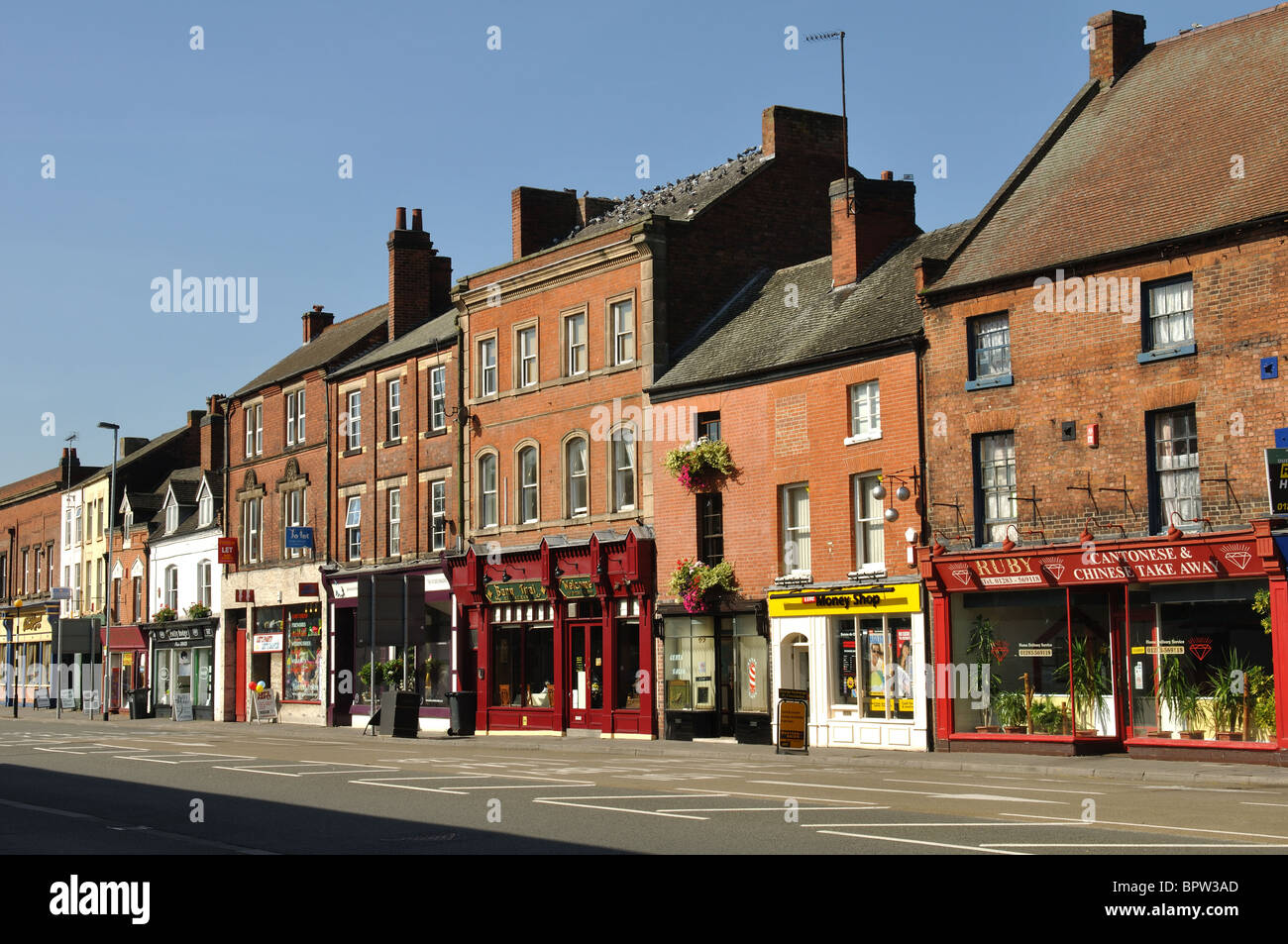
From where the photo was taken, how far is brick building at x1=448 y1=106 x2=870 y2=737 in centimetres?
3616

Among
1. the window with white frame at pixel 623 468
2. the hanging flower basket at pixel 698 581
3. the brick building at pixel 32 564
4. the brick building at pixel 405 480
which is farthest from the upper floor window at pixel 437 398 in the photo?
A: the brick building at pixel 32 564

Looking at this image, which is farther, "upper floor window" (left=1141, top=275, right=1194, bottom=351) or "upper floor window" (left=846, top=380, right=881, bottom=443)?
"upper floor window" (left=846, top=380, right=881, bottom=443)

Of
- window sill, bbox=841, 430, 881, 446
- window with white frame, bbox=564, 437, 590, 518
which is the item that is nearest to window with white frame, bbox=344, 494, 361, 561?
window with white frame, bbox=564, 437, 590, 518

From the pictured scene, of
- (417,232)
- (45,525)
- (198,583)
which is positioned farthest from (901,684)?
(45,525)

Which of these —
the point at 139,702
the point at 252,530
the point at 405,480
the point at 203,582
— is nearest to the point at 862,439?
the point at 405,480

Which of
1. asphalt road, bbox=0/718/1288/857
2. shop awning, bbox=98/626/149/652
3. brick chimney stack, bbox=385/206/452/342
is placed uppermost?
brick chimney stack, bbox=385/206/452/342

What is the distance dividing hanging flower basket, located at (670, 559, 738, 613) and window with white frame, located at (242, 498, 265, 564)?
2375 cm

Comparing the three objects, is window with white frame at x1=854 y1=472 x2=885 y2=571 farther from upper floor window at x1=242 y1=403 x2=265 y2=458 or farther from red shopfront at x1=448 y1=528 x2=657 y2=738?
upper floor window at x1=242 y1=403 x2=265 y2=458

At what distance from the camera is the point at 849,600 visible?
1193 inches

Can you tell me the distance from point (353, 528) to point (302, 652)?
5.09m

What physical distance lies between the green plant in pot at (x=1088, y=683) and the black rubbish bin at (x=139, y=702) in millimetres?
41546

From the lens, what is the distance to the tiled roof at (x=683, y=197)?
38312 mm

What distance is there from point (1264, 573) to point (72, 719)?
46755 millimetres

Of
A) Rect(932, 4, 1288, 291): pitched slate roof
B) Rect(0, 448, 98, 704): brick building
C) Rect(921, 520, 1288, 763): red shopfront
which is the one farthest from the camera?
Rect(0, 448, 98, 704): brick building
